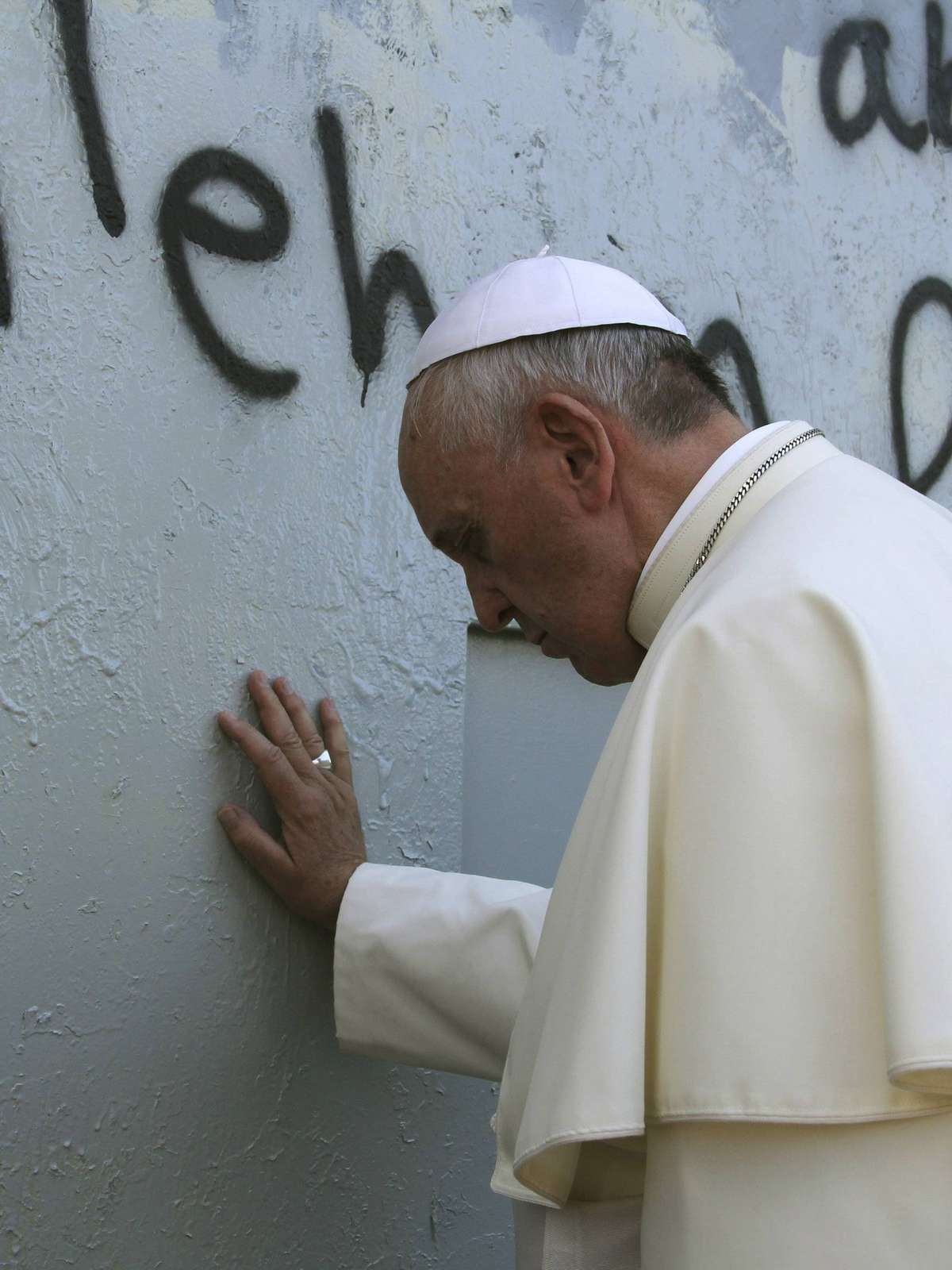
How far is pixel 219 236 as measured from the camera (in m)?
2.15

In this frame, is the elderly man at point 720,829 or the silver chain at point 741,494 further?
the silver chain at point 741,494

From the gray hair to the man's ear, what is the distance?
2 centimetres

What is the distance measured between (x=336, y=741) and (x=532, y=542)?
1.73 ft

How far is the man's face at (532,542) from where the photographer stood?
177 cm

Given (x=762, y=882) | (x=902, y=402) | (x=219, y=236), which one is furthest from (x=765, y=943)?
(x=902, y=402)

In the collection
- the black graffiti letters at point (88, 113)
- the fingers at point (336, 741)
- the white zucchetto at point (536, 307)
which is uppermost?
the black graffiti letters at point (88, 113)

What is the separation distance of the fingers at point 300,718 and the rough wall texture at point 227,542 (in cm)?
6

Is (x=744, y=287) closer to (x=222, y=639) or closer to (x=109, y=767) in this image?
(x=222, y=639)

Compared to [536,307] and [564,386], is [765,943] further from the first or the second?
[536,307]

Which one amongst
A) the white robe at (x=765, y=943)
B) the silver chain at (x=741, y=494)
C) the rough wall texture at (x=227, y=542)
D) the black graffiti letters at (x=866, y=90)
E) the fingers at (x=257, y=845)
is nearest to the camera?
the white robe at (x=765, y=943)

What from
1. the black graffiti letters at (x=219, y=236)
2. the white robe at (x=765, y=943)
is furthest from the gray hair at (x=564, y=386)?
the black graffiti letters at (x=219, y=236)

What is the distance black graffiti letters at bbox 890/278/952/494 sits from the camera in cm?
315

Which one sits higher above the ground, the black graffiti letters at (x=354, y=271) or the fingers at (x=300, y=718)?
the black graffiti letters at (x=354, y=271)

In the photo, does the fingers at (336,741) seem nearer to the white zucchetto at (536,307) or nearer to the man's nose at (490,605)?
the man's nose at (490,605)
